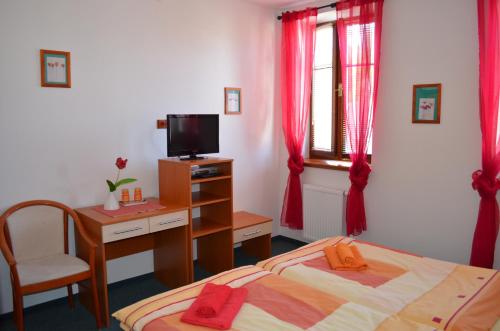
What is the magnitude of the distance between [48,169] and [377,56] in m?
2.82

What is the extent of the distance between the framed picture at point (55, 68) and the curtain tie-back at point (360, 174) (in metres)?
2.51

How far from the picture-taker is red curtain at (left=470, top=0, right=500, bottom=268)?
2900 mm

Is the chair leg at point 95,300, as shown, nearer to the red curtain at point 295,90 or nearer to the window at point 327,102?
the red curtain at point 295,90

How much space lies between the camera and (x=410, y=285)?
220 centimetres

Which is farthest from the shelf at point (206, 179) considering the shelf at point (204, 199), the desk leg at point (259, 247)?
the desk leg at point (259, 247)

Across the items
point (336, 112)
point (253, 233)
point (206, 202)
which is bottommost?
point (253, 233)

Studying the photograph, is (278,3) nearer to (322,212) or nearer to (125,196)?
(322,212)

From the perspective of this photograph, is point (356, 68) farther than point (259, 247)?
No

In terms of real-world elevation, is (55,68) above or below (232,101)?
above

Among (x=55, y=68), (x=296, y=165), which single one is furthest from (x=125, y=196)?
(x=296, y=165)

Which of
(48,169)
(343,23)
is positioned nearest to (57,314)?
(48,169)

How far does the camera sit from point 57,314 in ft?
9.74

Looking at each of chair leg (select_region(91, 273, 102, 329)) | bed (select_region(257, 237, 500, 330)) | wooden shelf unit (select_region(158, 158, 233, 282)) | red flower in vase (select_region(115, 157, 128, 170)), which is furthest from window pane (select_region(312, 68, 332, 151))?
chair leg (select_region(91, 273, 102, 329))

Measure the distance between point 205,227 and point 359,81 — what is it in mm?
1897
